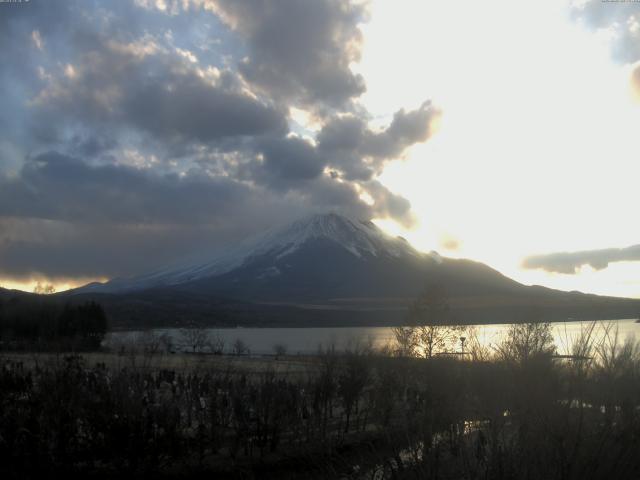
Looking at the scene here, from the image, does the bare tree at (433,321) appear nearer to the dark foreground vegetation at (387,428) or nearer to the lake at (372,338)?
the lake at (372,338)

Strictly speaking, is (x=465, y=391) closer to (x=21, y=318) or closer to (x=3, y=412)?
(x=3, y=412)

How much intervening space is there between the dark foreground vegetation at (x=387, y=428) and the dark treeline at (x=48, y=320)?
61293 mm

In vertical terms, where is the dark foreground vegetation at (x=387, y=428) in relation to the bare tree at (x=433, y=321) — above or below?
below

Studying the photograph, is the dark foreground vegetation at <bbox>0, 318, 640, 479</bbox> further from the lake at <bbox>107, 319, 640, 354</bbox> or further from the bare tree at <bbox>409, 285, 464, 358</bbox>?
the bare tree at <bbox>409, 285, 464, 358</bbox>

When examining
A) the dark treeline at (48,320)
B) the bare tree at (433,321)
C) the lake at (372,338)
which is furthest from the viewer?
the dark treeline at (48,320)

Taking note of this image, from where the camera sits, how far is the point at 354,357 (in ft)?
83.9

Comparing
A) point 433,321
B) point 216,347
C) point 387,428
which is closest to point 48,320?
point 216,347

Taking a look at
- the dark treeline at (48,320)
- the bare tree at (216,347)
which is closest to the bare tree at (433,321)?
the bare tree at (216,347)

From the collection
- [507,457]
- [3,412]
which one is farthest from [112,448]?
[507,457]

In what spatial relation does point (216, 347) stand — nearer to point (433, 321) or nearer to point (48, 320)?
point (48, 320)

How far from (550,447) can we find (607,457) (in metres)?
0.88

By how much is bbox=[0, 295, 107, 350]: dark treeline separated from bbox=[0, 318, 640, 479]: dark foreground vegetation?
61293 mm

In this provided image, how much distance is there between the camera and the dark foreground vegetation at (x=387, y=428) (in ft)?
24.9

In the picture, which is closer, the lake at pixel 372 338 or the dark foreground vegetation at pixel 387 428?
the dark foreground vegetation at pixel 387 428
